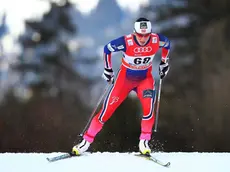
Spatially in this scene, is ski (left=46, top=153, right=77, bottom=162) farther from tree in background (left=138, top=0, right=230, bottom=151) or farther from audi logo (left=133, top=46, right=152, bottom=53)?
tree in background (left=138, top=0, right=230, bottom=151)

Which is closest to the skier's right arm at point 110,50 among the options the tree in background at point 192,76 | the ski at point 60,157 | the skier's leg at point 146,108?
the skier's leg at point 146,108

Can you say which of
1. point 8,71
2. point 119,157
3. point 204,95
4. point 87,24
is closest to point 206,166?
point 119,157

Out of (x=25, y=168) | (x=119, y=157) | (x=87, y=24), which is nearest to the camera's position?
(x=25, y=168)

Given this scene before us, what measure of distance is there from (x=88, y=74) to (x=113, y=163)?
1.16m

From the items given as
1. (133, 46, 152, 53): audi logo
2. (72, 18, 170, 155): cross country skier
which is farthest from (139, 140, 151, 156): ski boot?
(133, 46, 152, 53): audi logo

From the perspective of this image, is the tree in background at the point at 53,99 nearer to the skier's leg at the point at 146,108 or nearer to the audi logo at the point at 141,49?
the skier's leg at the point at 146,108

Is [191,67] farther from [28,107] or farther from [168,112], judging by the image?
[28,107]

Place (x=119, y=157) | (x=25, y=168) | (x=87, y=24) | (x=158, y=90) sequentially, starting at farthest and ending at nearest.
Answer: (x=87, y=24)
(x=158, y=90)
(x=119, y=157)
(x=25, y=168)

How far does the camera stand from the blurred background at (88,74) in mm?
3354

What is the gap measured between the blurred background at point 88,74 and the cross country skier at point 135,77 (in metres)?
0.59

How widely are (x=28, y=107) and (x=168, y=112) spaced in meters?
1.36

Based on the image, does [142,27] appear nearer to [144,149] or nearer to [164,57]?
[164,57]

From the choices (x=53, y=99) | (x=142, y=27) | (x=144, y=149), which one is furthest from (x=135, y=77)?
(x=53, y=99)

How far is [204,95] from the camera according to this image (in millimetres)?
3424
